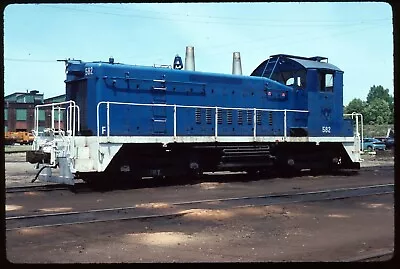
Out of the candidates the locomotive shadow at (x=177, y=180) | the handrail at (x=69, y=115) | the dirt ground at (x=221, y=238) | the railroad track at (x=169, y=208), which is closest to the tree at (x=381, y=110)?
the dirt ground at (x=221, y=238)

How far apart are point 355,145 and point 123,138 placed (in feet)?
25.5

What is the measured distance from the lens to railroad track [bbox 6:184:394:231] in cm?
673

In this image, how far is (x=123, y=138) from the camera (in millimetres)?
11062

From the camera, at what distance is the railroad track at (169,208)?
22.1 feet

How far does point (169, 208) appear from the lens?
8086 mm

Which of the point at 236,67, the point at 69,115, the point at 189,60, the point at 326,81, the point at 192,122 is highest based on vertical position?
the point at 189,60

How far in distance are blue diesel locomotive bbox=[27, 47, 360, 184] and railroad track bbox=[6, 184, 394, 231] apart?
2.93 meters

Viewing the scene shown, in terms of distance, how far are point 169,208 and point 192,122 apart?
483 cm

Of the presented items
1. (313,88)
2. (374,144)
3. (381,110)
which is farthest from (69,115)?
(374,144)

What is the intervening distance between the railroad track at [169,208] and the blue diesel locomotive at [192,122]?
2.93 m

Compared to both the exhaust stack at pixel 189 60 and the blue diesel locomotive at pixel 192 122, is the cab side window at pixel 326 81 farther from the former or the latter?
the exhaust stack at pixel 189 60

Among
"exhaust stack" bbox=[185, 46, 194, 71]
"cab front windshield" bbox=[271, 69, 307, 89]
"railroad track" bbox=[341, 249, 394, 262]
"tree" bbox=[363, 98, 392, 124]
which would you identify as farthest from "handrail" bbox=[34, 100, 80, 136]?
"railroad track" bbox=[341, 249, 394, 262]

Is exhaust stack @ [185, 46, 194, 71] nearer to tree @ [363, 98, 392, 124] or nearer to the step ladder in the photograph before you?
the step ladder

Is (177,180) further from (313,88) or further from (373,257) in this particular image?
(373,257)
